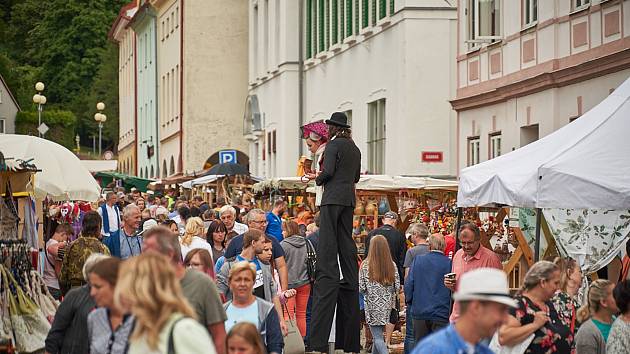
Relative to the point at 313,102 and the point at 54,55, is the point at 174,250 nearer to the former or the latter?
the point at 313,102

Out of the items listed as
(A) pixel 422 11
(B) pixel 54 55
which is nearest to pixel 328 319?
(A) pixel 422 11

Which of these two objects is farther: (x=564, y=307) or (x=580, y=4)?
(x=580, y=4)

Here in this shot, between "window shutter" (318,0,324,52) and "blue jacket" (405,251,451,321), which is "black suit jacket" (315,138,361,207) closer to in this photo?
"blue jacket" (405,251,451,321)

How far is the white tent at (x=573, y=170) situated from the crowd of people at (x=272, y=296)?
591mm

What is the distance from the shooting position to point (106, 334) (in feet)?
26.8

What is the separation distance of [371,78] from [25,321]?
→ 21802 mm

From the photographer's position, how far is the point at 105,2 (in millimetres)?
97875

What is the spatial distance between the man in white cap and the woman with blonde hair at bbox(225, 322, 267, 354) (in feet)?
6.31

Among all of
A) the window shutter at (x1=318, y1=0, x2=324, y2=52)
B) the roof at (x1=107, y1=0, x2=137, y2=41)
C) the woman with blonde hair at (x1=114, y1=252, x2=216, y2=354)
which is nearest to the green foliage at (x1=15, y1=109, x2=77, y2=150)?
the roof at (x1=107, y1=0, x2=137, y2=41)

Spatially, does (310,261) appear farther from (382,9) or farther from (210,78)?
(210,78)

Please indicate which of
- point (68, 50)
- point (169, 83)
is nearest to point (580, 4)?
point (169, 83)

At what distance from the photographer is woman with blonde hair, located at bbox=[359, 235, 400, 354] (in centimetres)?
1683

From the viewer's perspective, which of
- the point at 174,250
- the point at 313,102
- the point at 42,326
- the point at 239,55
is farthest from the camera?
the point at 239,55

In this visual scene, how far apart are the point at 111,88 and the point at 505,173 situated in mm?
87657
